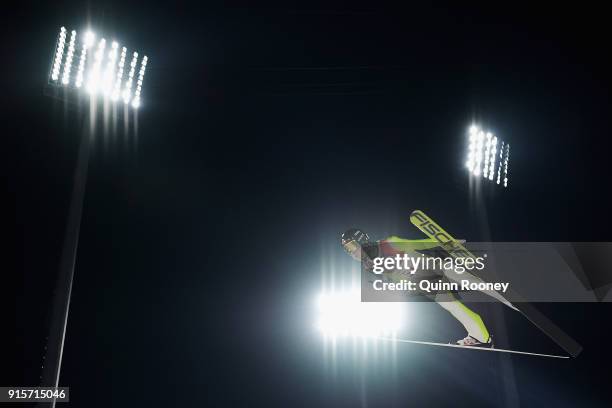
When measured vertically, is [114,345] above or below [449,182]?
below

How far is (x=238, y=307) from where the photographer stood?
11305 millimetres

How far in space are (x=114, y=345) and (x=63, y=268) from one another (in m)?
3.09

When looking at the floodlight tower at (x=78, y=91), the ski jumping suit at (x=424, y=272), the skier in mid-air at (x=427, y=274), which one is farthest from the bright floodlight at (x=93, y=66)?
the ski jumping suit at (x=424, y=272)

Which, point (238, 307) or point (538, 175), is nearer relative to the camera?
point (238, 307)

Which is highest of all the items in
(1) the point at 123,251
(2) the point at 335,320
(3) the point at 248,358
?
(1) the point at 123,251

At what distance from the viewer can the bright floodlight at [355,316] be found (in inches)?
401

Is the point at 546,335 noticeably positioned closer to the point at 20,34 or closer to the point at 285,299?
the point at 285,299

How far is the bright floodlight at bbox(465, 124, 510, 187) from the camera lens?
11219 millimetres

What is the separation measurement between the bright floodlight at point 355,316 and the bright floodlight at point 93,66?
226 inches

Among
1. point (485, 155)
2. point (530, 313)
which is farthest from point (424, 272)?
point (530, 313)

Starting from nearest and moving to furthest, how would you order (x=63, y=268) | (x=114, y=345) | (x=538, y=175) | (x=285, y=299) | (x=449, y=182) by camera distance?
(x=63, y=268) → (x=114, y=345) → (x=285, y=299) → (x=449, y=182) → (x=538, y=175)

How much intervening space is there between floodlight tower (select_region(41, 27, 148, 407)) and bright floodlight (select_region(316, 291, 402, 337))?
17.1ft

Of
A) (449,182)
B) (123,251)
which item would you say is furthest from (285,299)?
(449,182)

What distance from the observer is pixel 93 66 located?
8.66 metres
